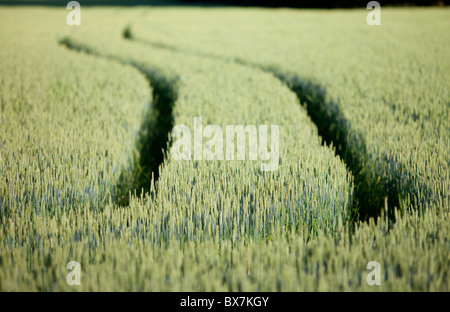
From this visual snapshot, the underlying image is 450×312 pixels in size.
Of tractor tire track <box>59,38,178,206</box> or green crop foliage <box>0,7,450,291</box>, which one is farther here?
tractor tire track <box>59,38,178,206</box>

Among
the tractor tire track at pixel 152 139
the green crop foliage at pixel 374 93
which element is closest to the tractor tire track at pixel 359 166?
the green crop foliage at pixel 374 93

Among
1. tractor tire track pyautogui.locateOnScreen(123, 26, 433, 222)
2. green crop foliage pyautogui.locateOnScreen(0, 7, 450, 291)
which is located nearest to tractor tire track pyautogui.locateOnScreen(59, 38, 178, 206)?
green crop foliage pyautogui.locateOnScreen(0, 7, 450, 291)

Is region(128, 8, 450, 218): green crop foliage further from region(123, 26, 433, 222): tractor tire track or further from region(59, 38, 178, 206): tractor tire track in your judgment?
region(59, 38, 178, 206): tractor tire track

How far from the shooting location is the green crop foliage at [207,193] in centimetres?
119

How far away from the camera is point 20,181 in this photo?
1828 mm

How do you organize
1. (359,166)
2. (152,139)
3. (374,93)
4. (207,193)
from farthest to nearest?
(374,93) → (152,139) → (359,166) → (207,193)

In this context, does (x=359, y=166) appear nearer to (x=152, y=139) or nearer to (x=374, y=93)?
(x=374, y=93)

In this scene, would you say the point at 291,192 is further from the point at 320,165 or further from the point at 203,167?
the point at 203,167

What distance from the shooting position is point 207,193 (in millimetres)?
1730

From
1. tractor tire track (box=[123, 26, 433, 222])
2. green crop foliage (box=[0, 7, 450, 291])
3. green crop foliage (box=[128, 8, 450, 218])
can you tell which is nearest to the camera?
green crop foliage (box=[0, 7, 450, 291])

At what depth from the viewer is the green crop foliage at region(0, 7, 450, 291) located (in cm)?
119

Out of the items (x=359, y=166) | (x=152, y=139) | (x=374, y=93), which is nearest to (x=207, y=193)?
(x=359, y=166)

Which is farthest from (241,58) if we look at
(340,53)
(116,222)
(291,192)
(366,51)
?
(116,222)

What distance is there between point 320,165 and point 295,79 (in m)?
2.80
